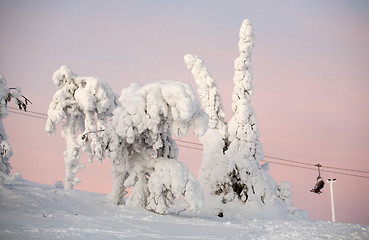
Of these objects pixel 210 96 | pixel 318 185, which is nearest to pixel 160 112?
pixel 210 96

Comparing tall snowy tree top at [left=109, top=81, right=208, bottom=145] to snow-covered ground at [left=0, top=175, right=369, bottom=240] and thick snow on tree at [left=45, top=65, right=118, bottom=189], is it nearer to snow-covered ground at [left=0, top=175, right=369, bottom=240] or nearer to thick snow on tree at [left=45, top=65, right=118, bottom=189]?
snow-covered ground at [left=0, top=175, right=369, bottom=240]

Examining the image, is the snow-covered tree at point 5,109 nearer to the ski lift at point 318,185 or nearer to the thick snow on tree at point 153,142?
the thick snow on tree at point 153,142

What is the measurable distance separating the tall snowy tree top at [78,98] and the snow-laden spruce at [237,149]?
5.05 m

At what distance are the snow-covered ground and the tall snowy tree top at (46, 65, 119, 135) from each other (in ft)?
12.7

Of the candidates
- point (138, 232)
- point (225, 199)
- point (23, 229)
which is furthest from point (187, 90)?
point (225, 199)

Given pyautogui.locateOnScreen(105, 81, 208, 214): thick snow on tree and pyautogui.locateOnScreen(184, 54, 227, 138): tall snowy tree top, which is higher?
pyautogui.locateOnScreen(184, 54, 227, 138): tall snowy tree top

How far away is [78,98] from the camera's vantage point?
17.9 m

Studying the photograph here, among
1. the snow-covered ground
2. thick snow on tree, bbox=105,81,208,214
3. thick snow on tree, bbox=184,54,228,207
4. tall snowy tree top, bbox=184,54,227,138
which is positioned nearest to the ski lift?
thick snow on tree, bbox=184,54,228,207

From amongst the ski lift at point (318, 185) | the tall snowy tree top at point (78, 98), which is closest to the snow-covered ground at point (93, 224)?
the tall snowy tree top at point (78, 98)

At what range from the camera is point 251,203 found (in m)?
19.8

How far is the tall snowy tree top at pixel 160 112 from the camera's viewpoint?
12914 millimetres

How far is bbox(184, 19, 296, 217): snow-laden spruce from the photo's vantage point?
2017 cm

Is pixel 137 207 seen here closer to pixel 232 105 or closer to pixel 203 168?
pixel 203 168

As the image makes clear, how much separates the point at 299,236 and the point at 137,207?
15.7ft
